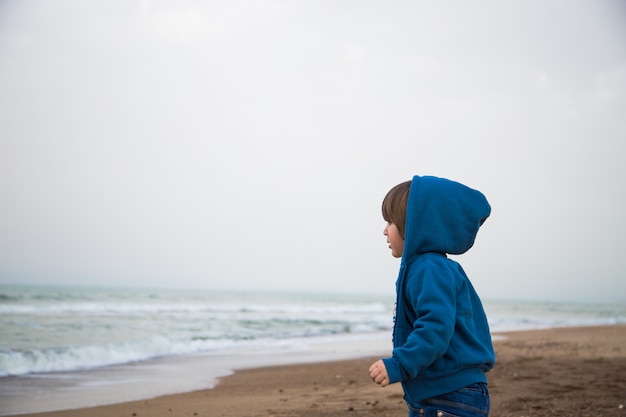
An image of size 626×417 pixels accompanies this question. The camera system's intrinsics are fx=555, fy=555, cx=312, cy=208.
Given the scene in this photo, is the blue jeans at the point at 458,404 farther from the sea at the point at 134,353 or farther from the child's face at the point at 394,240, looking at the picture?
the sea at the point at 134,353

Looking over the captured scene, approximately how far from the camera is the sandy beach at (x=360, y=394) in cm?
497

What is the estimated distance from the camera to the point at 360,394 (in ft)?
19.7

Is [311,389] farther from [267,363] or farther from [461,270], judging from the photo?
[461,270]

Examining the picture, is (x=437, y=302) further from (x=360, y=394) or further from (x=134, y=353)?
(x=134, y=353)

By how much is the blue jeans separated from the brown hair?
2.26ft

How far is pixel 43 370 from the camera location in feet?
26.6

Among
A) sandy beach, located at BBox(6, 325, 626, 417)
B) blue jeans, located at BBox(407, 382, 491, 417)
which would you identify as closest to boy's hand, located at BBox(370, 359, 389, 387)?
blue jeans, located at BBox(407, 382, 491, 417)

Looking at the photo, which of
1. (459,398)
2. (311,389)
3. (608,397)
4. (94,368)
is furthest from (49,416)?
(608,397)

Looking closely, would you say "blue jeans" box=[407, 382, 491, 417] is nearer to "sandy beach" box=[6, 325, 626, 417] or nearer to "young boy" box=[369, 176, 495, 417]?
"young boy" box=[369, 176, 495, 417]

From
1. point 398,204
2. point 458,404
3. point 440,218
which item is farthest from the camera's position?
point 398,204

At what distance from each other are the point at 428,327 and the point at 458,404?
14.5 inches

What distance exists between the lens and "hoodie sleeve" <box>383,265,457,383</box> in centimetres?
207

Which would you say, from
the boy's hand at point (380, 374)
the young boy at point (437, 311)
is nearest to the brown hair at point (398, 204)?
the young boy at point (437, 311)

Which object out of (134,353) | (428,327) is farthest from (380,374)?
(134,353)
